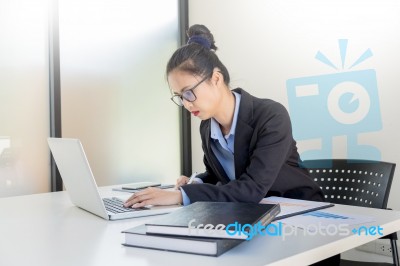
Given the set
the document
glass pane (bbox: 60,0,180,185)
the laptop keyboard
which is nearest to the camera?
the document

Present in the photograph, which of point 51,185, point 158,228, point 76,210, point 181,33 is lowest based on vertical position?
point 51,185

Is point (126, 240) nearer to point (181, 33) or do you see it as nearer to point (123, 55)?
point (123, 55)

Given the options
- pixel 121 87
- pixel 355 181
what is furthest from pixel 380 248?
pixel 121 87

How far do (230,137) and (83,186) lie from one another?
21.6 inches

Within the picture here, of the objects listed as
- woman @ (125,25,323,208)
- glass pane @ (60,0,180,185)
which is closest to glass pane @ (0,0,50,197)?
glass pane @ (60,0,180,185)

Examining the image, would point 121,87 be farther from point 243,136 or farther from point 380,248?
point 380,248

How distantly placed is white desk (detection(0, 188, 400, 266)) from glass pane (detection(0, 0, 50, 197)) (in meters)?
1.18

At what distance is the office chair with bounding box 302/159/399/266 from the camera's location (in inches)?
58.9

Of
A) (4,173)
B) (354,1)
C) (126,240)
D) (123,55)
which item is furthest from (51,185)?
(354,1)

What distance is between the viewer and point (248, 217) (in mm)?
861

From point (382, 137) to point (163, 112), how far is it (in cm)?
153

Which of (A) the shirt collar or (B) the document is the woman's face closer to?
(A) the shirt collar

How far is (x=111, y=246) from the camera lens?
35.4 inches

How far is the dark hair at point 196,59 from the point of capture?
1444 millimetres
